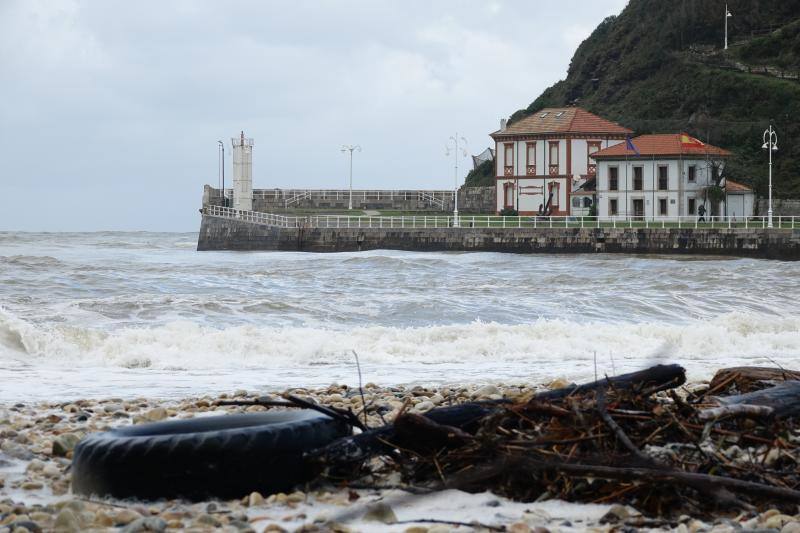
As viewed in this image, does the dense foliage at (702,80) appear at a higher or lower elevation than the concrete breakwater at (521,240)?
higher

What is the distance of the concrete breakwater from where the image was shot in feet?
153

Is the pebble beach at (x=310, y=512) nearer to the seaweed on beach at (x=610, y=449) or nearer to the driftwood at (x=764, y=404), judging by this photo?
the seaweed on beach at (x=610, y=449)

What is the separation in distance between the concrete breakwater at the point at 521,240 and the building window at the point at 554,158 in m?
14.0

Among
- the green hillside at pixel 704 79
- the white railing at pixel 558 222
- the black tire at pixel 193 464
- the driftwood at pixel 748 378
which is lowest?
the black tire at pixel 193 464

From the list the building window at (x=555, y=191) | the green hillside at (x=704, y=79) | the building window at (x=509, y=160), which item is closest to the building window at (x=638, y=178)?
the green hillside at (x=704, y=79)

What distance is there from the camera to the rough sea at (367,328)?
1202 cm

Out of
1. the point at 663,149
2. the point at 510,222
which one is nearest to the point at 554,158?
the point at 663,149

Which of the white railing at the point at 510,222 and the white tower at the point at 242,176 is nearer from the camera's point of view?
the white railing at the point at 510,222

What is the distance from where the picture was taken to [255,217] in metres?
59.7

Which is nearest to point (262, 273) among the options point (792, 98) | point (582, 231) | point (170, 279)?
point (170, 279)

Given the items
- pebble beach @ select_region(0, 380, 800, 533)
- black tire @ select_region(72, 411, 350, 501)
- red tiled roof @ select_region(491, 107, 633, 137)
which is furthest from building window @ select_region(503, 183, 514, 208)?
black tire @ select_region(72, 411, 350, 501)

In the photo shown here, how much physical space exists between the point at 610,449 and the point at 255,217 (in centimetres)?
5527

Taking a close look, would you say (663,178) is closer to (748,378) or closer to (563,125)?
(563,125)

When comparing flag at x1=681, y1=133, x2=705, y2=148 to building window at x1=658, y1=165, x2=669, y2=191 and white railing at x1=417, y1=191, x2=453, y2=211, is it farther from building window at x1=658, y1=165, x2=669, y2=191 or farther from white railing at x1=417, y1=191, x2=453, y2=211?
white railing at x1=417, y1=191, x2=453, y2=211
